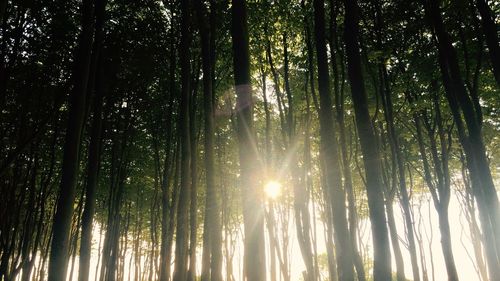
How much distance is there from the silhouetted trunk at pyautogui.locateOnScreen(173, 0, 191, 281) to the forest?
0.18 feet

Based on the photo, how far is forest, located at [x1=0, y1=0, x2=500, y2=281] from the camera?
21.2 ft

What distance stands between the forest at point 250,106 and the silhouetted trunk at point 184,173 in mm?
54

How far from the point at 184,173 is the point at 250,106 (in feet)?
17.4

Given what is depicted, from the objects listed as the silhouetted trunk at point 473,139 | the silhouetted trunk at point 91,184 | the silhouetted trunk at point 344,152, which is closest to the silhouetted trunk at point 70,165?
the silhouetted trunk at point 91,184

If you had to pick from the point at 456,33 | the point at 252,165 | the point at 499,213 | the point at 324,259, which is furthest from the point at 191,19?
the point at 324,259

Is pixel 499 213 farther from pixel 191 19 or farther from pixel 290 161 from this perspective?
pixel 191 19

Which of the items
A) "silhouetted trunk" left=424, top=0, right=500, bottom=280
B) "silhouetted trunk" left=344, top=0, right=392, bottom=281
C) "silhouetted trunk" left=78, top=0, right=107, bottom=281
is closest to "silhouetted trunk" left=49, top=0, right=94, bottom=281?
"silhouetted trunk" left=78, top=0, right=107, bottom=281

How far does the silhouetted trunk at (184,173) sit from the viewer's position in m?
10.0

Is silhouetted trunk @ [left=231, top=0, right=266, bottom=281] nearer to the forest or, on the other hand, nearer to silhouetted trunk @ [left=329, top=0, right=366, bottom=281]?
the forest

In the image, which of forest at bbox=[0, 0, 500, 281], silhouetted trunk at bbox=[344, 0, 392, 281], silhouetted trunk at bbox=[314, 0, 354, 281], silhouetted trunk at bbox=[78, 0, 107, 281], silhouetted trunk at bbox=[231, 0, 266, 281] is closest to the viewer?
silhouetted trunk at bbox=[231, 0, 266, 281]

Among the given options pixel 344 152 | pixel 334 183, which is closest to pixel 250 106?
pixel 334 183

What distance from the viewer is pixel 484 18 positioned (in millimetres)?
8273

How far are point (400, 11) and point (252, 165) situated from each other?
10200 mm

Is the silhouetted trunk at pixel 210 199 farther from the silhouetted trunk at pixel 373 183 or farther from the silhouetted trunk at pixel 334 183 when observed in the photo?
the silhouetted trunk at pixel 373 183
